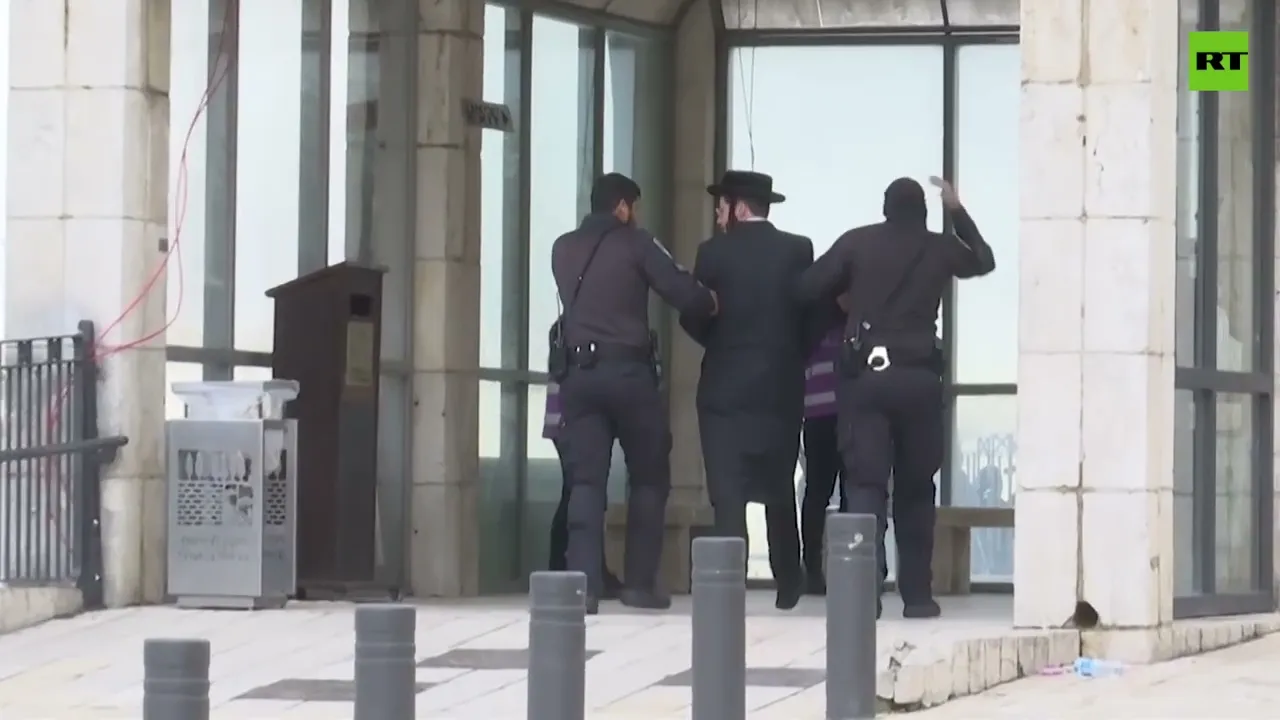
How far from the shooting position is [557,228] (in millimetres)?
17422

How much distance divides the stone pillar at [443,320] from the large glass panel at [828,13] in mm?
3142

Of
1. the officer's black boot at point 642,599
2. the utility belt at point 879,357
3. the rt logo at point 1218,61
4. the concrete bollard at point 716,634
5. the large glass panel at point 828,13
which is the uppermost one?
the large glass panel at point 828,13

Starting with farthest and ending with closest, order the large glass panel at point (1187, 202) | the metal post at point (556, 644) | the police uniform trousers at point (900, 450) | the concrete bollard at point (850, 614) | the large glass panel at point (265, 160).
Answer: the large glass panel at point (265, 160) → the large glass panel at point (1187, 202) → the police uniform trousers at point (900, 450) → the concrete bollard at point (850, 614) → the metal post at point (556, 644)

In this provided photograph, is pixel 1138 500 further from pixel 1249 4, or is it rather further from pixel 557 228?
pixel 557 228

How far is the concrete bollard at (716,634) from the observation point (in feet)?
28.9

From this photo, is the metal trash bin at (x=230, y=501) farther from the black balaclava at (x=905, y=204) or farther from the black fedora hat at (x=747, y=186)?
the black balaclava at (x=905, y=204)

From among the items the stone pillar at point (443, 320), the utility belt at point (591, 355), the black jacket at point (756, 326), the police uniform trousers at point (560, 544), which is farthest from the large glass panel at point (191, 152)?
the black jacket at point (756, 326)

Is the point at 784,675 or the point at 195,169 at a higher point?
the point at 195,169

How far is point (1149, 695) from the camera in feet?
35.6

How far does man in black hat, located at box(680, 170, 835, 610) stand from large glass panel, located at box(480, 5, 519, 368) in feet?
11.2

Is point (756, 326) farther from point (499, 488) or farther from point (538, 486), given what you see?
point (538, 486)

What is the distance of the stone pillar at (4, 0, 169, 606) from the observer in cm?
1312

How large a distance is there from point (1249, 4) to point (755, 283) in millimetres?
2681

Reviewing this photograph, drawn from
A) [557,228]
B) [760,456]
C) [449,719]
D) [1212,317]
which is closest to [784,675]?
[449,719]
